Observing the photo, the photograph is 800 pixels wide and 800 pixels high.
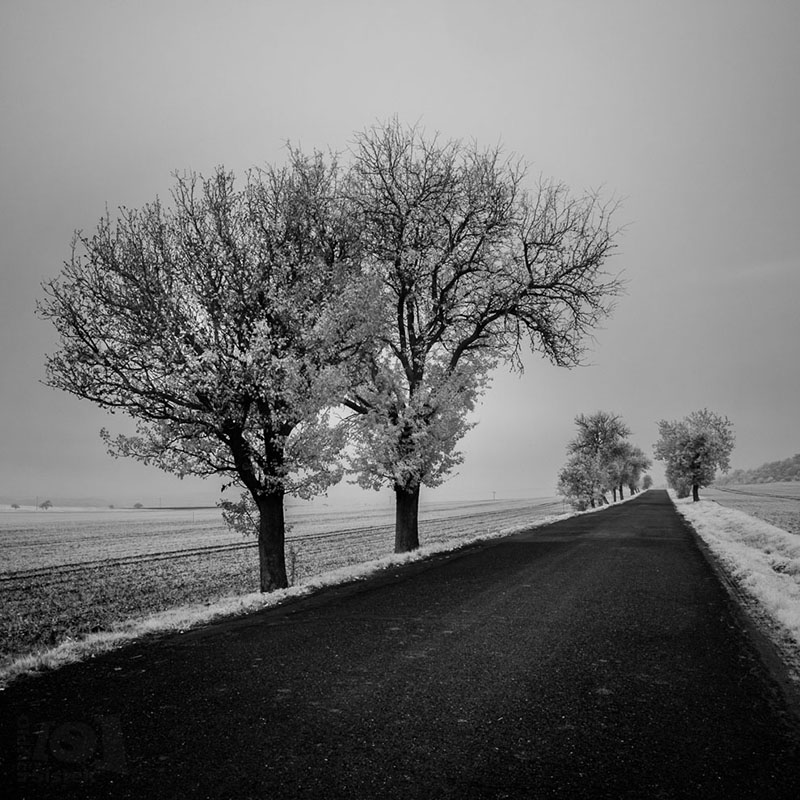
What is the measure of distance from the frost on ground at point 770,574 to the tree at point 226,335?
9691 mm

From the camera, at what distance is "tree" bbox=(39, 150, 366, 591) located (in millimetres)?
11164

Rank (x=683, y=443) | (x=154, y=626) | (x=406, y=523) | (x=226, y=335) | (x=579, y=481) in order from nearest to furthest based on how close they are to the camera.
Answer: (x=154, y=626) < (x=226, y=335) < (x=406, y=523) < (x=579, y=481) < (x=683, y=443)

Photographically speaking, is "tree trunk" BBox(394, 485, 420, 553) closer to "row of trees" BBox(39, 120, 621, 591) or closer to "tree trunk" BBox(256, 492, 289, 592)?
"row of trees" BBox(39, 120, 621, 591)

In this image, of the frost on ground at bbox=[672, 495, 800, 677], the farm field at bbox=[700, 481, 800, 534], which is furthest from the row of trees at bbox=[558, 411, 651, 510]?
the frost on ground at bbox=[672, 495, 800, 677]

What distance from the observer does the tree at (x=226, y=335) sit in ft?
36.6

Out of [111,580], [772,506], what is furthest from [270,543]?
[772,506]

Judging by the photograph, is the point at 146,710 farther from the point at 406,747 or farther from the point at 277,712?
the point at 406,747

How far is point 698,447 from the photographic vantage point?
60.6 metres

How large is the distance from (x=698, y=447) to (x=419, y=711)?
6739 cm

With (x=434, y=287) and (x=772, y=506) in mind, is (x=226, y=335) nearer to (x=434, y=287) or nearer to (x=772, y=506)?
(x=434, y=287)

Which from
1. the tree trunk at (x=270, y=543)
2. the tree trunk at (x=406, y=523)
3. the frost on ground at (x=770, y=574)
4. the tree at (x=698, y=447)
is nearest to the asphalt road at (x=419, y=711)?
the frost on ground at (x=770, y=574)

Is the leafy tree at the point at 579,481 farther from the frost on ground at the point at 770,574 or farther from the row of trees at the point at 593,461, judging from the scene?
the frost on ground at the point at 770,574

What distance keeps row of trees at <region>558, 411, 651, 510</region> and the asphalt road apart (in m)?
41.9

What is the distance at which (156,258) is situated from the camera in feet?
37.8
